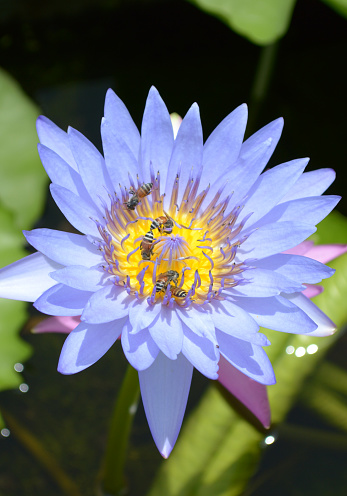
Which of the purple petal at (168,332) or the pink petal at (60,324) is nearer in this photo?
the purple petal at (168,332)

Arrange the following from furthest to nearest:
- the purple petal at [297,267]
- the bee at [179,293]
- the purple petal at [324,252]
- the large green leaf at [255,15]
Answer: the large green leaf at [255,15] → the purple petal at [324,252] → the bee at [179,293] → the purple petal at [297,267]

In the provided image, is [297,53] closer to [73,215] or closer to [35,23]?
[35,23]

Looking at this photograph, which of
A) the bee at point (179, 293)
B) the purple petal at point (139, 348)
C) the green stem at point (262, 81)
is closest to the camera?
the purple petal at point (139, 348)

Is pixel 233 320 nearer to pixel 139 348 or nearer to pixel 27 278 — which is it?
pixel 139 348

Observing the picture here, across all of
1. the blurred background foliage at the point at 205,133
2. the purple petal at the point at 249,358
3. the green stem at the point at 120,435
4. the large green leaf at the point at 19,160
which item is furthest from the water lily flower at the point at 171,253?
the large green leaf at the point at 19,160

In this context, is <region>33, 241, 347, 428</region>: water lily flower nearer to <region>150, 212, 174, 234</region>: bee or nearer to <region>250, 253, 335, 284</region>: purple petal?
<region>250, 253, 335, 284</region>: purple petal

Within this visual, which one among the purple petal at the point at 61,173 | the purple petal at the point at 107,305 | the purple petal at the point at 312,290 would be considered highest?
the purple petal at the point at 312,290

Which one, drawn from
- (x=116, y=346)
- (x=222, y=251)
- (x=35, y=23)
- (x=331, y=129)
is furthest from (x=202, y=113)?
(x=222, y=251)

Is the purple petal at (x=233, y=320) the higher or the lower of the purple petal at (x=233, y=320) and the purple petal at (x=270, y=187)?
the lower

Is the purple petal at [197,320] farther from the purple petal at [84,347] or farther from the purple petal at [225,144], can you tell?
the purple petal at [225,144]
